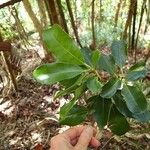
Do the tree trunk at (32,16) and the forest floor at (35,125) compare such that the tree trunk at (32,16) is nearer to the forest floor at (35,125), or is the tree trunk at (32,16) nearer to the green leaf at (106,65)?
the forest floor at (35,125)

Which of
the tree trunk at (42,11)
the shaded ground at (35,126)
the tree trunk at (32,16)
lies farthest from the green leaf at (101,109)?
the tree trunk at (32,16)

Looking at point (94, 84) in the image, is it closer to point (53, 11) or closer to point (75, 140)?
point (75, 140)

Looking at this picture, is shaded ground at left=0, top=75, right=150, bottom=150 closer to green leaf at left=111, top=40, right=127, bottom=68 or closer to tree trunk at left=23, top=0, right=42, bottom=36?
tree trunk at left=23, top=0, right=42, bottom=36

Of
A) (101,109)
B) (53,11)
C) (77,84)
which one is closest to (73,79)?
(77,84)

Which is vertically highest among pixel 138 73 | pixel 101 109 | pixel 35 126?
pixel 138 73

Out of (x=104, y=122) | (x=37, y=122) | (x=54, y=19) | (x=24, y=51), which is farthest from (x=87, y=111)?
(x=24, y=51)

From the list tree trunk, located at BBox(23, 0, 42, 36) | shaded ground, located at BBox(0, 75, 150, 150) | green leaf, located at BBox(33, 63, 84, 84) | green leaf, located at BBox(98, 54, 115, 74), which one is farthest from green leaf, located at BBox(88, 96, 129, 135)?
tree trunk, located at BBox(23, 0, 42, 36)

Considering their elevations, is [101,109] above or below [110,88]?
below
